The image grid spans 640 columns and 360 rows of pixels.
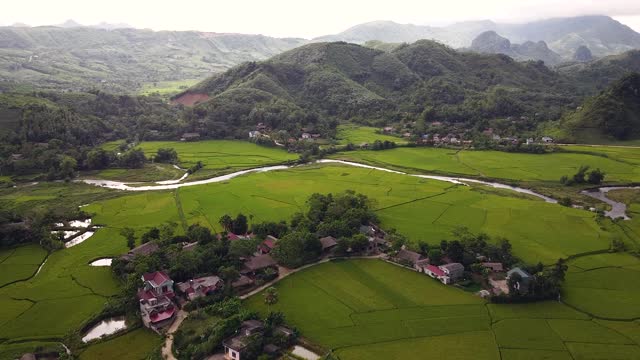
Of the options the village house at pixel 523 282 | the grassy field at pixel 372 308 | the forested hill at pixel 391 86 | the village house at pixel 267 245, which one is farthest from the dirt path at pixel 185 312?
the forested hill at pixel 391 86

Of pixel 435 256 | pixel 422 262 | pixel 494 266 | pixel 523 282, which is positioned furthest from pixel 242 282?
pixel 523 282

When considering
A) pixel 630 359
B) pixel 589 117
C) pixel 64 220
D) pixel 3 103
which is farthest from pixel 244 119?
pixel 630 359

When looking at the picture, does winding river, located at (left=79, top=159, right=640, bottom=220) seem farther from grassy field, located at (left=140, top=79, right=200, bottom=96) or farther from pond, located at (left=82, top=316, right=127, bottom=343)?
grassy field, located at (left=140, top=79, right=200, bottom=96)

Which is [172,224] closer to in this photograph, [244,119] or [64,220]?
[64,220]

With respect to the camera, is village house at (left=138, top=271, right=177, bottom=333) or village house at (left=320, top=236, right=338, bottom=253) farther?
village house at (left=320, top=236, right=338, bottom=253)

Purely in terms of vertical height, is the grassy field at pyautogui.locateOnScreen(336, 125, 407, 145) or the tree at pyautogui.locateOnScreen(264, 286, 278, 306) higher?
the grassy field at pyautogui.locateOnScreen(336, 125, 407, 145)

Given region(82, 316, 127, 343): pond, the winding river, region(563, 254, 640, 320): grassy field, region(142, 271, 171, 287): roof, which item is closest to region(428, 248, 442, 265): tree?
region(563, 254, 640, 320): grassy field

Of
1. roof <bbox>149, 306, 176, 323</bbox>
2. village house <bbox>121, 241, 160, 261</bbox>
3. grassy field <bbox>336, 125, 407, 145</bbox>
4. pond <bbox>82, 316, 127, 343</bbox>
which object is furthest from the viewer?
grassy field <bbox>336, 125, 407, 145</bbox>

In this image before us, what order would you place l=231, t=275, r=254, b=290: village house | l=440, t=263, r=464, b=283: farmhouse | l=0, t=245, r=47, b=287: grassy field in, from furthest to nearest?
l=0, t=245, r=47, b=287: grassy field
l=440, t=263, r=464, b=283: farmhouse
l=231, t=275, r=254, b=290: village house
